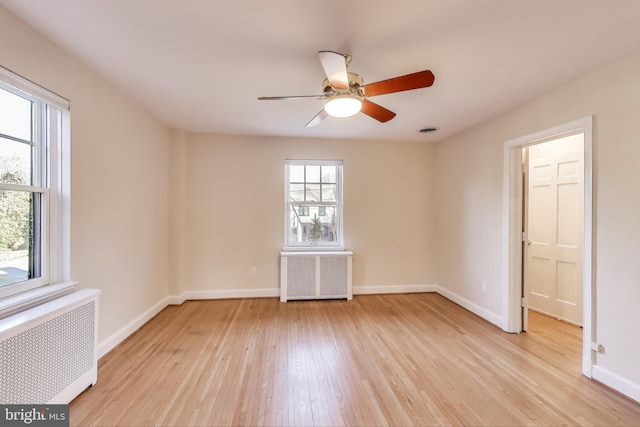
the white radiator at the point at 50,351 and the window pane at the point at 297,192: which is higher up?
the window pane at the point at 297,192

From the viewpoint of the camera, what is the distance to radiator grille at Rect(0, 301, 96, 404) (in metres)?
1.38

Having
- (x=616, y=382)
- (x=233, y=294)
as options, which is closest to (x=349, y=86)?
(x=616, y=382)

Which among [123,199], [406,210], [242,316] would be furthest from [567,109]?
[123,199]

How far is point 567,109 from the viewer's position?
7.46 ft

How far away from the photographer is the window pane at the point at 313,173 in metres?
4.15

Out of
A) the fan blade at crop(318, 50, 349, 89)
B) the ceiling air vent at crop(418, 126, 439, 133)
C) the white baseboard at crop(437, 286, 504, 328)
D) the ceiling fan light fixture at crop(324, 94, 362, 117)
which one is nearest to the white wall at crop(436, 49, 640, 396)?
the ceiling air vent at crop(418, 126, 439, 133)

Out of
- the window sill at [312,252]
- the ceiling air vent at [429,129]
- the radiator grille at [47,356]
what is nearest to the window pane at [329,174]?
the window sill at [312,252]

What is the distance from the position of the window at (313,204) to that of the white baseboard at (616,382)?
287 centimetres

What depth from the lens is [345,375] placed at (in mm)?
2115

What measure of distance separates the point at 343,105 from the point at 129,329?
9.85 feet

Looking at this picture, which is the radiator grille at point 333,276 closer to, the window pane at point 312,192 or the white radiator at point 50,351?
the window pane at point 312,192

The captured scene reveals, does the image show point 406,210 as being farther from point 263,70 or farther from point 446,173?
point 263,70

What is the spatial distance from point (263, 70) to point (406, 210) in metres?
3.06

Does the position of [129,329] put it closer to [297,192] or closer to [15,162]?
[15,162]
